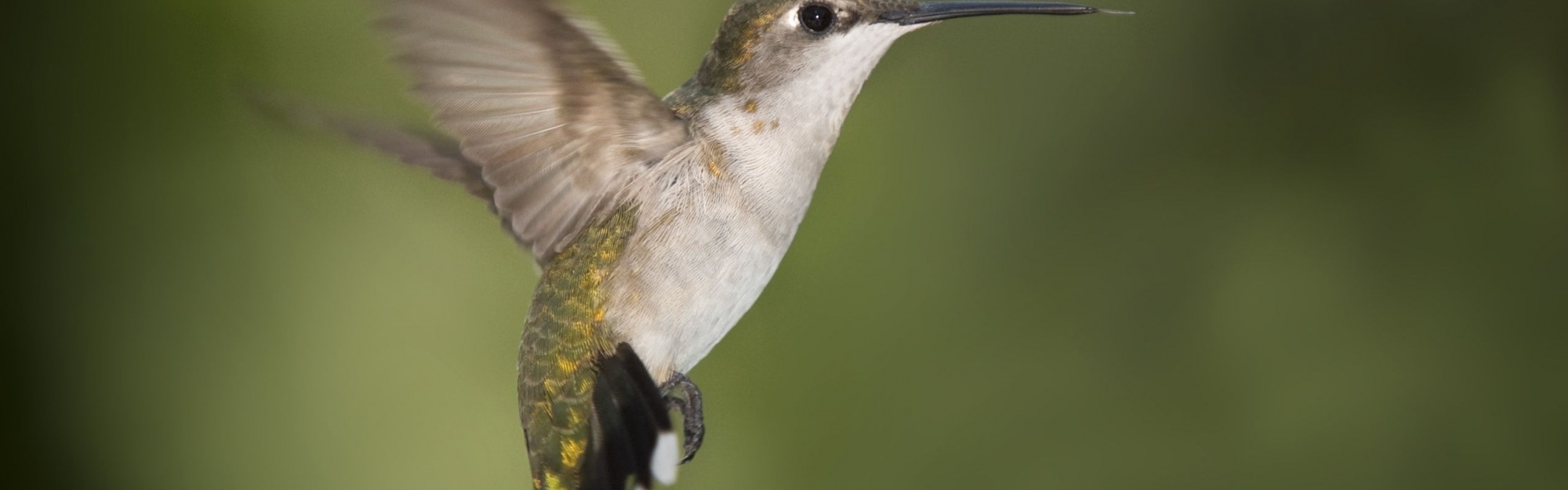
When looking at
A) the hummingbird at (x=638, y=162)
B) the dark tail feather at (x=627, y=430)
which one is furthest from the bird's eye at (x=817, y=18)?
the dark tail feather at (x=627, y=430)

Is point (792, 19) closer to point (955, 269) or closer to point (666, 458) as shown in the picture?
point (666, 458)

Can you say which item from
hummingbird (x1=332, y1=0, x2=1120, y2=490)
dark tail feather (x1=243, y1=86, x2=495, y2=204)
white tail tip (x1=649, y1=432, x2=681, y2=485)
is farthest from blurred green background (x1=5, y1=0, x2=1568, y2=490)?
white tail tip (x1=649, y1=432, x2=681, y2=485)

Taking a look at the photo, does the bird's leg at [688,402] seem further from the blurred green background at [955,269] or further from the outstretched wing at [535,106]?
the blurred green background at [955,269]

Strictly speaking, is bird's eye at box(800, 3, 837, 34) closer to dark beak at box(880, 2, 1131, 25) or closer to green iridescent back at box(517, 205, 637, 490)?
dark beak at box(880, 2, 1131, 25)

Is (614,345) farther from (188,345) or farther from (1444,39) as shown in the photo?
(1444,39)

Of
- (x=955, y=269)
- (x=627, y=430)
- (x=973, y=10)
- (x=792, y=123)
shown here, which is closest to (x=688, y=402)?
(x=627, y=430)

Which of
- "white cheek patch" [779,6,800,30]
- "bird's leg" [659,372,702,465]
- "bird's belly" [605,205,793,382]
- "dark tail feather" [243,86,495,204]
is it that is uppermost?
"white cheek patch" [779,6,800,30]
